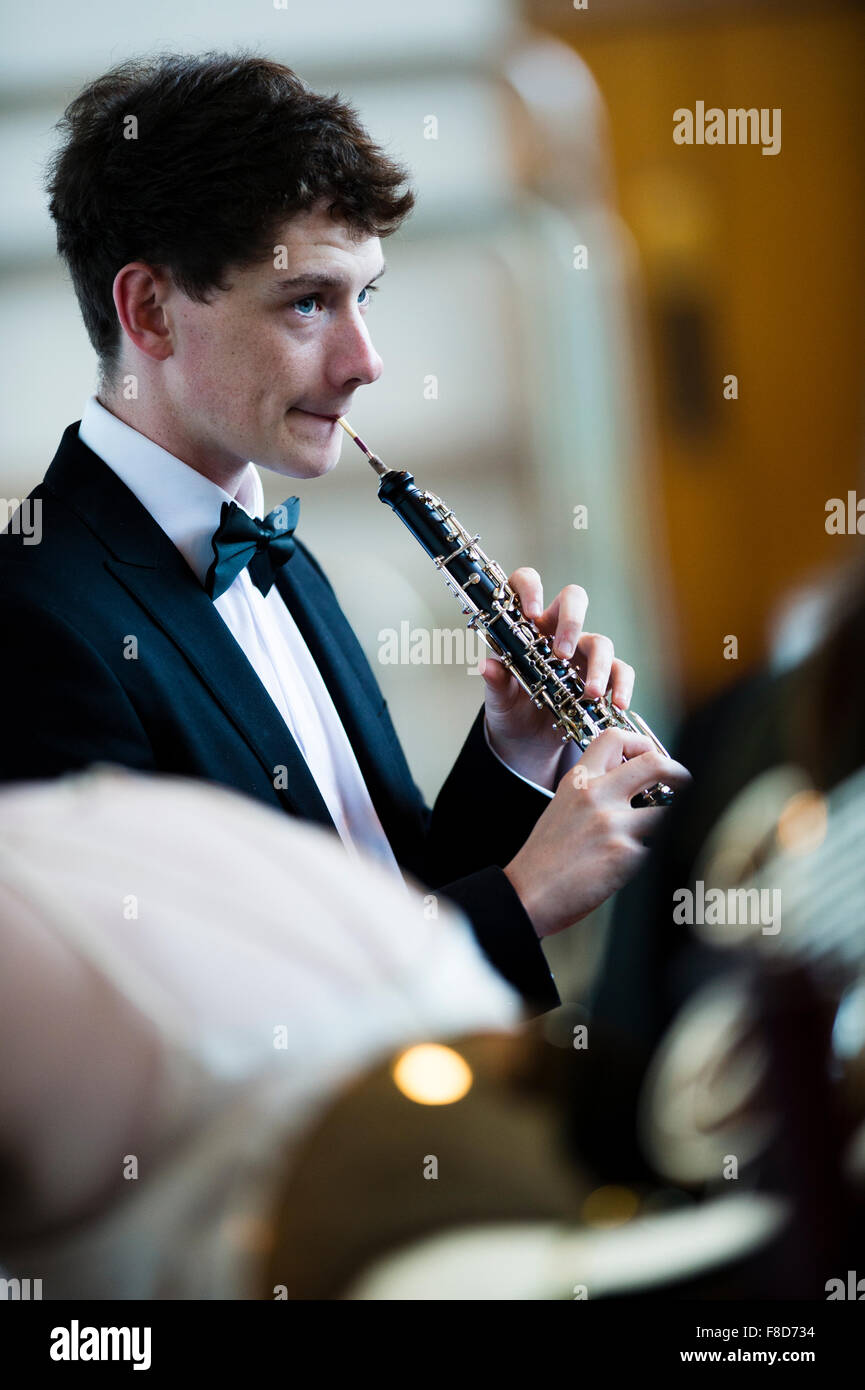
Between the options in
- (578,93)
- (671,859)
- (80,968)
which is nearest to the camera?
(80,968)

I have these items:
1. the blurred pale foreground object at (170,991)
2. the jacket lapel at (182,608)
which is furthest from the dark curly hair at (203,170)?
the blurred pale foreground object at (170,991)

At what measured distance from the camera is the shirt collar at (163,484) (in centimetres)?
82

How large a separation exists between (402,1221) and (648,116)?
1.66 metres

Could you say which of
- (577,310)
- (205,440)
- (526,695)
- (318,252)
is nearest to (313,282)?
(318,252)

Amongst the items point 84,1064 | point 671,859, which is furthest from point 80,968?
point 671,859

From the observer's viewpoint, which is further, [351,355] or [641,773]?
[351,355]

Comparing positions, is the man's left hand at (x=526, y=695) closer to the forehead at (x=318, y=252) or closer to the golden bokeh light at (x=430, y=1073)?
the forehead at (x=318, y=252)

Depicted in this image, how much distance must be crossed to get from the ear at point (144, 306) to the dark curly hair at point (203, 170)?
0.4 inches

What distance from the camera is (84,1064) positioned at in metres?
0.27

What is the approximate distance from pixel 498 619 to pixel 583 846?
20 centimetres

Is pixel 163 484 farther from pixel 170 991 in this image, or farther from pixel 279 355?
pixel 170 991

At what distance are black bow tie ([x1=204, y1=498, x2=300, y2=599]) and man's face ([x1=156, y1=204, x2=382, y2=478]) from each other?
0.04 metres

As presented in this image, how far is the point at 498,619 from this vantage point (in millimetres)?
863
